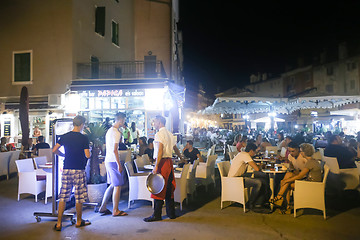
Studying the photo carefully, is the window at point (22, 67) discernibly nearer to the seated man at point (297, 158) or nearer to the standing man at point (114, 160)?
the standing man at point (114, 160)

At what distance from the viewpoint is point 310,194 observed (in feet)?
17.9

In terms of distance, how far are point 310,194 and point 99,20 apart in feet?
47.9

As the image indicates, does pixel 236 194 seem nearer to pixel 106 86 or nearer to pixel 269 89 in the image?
pixel 106 86

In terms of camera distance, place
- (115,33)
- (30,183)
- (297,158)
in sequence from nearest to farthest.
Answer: (297,158) < (30,183) < (115,33)

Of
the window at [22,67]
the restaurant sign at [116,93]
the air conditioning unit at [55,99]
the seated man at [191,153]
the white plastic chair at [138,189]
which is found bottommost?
the white plastic chair at [138,189]

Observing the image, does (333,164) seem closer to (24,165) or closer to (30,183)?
(30,183)

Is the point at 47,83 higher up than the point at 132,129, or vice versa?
the point at 47,83

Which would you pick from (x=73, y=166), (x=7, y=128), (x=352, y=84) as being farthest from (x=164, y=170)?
(x=352, y=84)

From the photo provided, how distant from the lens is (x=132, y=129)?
46.5 ft

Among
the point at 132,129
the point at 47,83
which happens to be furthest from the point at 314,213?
the point at 47,83

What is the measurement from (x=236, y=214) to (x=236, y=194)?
40 centimetres

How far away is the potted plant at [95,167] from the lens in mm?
6336

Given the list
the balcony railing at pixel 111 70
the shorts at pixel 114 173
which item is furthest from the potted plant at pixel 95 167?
the balcony railing at pixel 111 70

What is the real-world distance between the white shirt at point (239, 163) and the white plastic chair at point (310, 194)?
3.42ft
